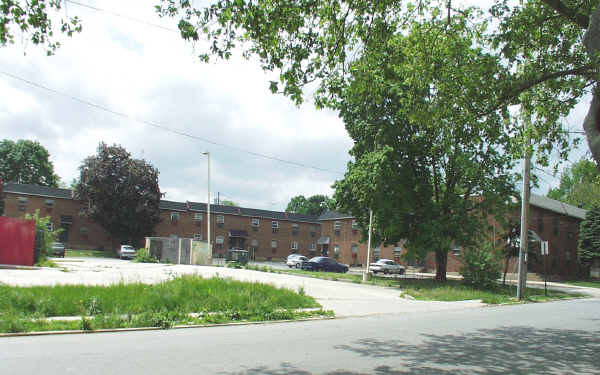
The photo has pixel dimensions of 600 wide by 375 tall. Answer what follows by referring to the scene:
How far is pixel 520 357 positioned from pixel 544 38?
939 cm

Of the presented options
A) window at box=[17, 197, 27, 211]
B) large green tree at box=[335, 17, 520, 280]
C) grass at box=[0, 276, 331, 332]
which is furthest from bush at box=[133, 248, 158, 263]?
window at box=[17, 197, 27, 211]

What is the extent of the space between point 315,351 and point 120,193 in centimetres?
5374

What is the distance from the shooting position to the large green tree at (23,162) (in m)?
79.4

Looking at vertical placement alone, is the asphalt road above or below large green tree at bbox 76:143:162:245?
below

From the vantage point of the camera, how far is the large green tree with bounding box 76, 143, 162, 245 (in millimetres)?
55375

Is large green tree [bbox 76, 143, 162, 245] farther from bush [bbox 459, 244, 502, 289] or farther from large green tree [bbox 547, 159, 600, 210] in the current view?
large green tree [bbox 547, 159, 600, 210]

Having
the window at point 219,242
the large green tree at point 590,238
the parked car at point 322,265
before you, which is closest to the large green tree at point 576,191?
the large green tree at point 590,238

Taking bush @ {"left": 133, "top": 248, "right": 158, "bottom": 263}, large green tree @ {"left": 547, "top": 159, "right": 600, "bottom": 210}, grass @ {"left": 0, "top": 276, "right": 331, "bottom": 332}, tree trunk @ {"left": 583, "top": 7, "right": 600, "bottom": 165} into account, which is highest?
large green tree @ {"left": 547, "top": 159, "right": 600, "bottom": 210}

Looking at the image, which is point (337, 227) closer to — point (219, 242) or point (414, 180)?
point (219, 242)

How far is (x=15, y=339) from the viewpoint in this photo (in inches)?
318

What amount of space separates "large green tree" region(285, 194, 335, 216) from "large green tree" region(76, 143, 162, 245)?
6877 centimetres

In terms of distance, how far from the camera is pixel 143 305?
35.9 ft

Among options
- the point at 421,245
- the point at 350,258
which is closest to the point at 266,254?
the point at 350,258

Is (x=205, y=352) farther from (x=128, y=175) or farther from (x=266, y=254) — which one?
(x=266, y=254)
